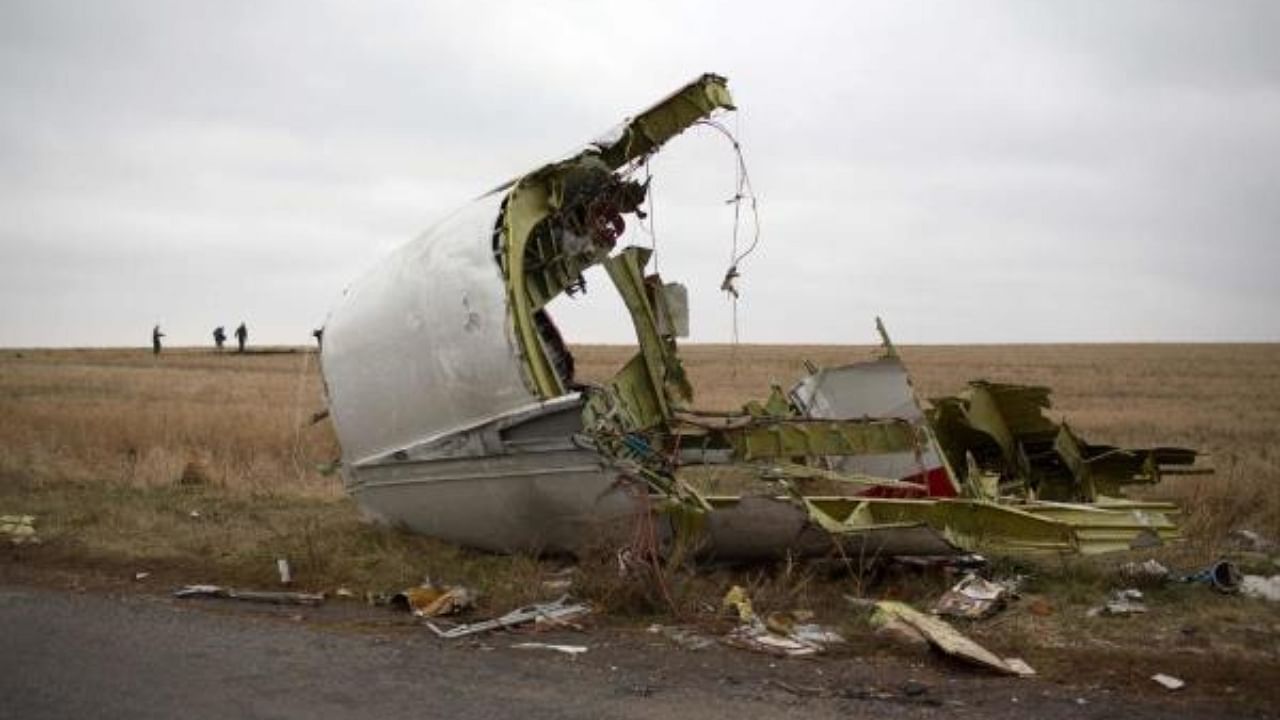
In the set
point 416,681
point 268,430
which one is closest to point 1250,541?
point 416,681

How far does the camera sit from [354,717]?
212 inches

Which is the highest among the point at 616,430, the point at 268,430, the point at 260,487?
the point at 616,430

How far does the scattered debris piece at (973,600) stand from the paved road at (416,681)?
1190mm

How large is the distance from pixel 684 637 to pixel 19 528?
6884mm

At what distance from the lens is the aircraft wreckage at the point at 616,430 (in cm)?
799

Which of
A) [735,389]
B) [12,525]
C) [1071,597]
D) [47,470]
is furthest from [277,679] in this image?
[735,389]

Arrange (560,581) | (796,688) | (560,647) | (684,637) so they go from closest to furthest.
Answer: (796,688)
(560,647)
(684,637)
(560,581)

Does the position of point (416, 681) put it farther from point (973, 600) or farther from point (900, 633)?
point (973, 600)

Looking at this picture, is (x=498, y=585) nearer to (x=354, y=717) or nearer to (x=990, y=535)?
(x=354, y=717)

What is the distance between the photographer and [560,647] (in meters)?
6.81

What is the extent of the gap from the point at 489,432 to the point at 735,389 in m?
24.5

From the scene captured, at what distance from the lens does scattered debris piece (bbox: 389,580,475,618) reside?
303 inches

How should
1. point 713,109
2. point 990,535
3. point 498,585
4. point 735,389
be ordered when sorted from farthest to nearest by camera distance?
point 735,389 → point 713,109 → point 498,585 → point 990,535

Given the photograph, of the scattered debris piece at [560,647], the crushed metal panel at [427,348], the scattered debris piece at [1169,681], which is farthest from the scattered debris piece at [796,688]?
the crushed metal panel at [427,348]
